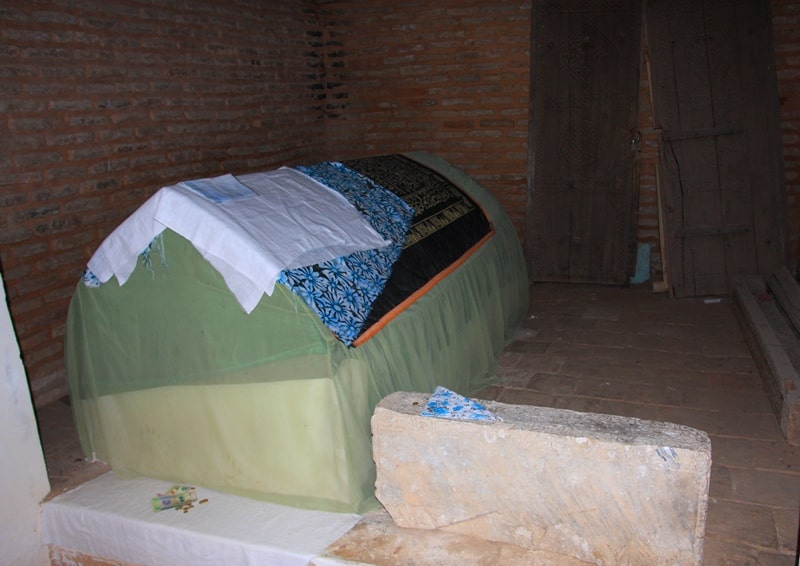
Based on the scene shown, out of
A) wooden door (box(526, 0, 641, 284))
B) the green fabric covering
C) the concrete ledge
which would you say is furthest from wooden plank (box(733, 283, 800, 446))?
the green fabric covering

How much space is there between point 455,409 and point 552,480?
406mm

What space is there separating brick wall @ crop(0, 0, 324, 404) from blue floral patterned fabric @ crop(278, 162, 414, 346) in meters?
1.30

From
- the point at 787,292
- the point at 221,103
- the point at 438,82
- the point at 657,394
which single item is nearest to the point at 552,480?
the point at 657,394

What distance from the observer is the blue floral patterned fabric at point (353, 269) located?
8.86 ft

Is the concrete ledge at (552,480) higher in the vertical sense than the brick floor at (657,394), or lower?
higher

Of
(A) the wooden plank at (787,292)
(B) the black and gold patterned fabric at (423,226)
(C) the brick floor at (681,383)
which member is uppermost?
(B) the black and gold patterned fabric at (423,226)

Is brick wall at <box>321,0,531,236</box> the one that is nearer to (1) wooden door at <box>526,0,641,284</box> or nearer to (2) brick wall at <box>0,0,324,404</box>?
(1) wooden door at <box>526,0,641,284</box>

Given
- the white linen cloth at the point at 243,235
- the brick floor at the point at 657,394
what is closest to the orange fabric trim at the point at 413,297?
the white linen cloth at the point at 243,235

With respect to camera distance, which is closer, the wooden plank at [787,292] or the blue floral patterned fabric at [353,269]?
the blue floral patterned fabric at [353,269]

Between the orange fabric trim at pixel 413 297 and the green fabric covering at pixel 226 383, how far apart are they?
4 centimetres

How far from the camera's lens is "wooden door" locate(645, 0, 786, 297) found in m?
5.21

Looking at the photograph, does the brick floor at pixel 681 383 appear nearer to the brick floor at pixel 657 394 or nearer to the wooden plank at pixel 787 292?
the brick floor at pixel 657 394

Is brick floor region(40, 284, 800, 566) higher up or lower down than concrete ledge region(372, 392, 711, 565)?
lower down

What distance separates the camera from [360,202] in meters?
3.66
